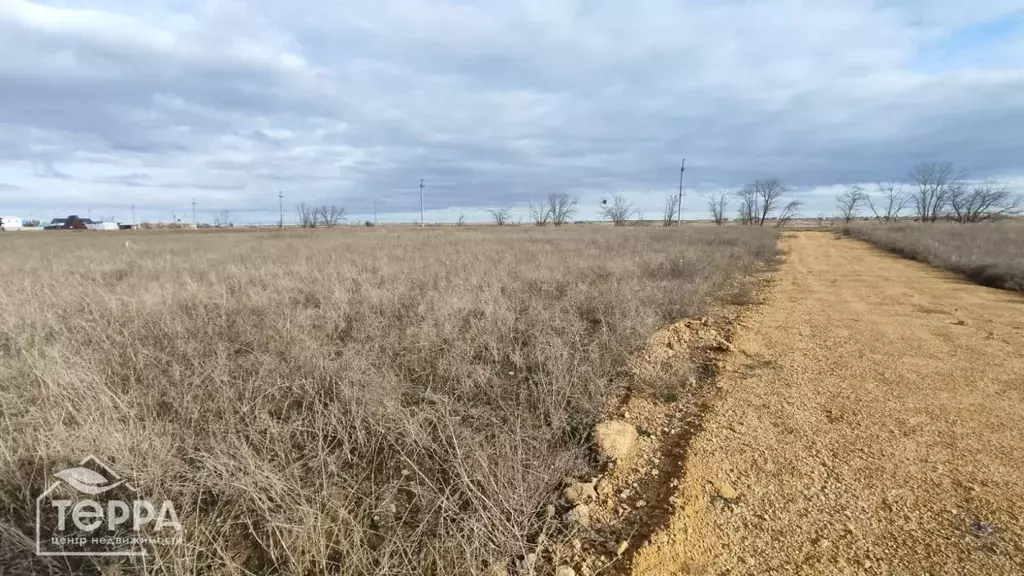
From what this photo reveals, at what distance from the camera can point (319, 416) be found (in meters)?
3.18

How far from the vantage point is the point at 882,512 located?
8.26 feet

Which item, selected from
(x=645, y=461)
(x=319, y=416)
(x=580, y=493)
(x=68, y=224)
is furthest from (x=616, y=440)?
(x=68, y=224)

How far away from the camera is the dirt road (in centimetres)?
226

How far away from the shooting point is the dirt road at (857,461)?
2264mm

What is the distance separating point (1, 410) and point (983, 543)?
7190mm

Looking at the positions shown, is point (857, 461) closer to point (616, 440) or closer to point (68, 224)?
point (616, 440)

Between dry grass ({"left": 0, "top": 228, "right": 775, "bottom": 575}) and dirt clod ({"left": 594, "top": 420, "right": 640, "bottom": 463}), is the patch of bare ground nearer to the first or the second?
dirt clod ({"left": 594, "top": 420, "right": 640, "bottom": 463})

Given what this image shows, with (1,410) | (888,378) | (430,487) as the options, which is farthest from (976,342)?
(1,410)

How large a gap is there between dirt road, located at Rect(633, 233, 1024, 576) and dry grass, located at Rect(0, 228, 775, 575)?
0.98 metres

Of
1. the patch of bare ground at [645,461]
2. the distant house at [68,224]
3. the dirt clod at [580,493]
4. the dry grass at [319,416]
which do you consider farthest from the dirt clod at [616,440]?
the distant house at [68,224]

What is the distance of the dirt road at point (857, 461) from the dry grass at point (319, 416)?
98cm

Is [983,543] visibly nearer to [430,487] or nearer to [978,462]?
[978,462]

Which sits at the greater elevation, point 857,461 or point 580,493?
point 857,461

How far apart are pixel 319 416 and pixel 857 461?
13.2ft
